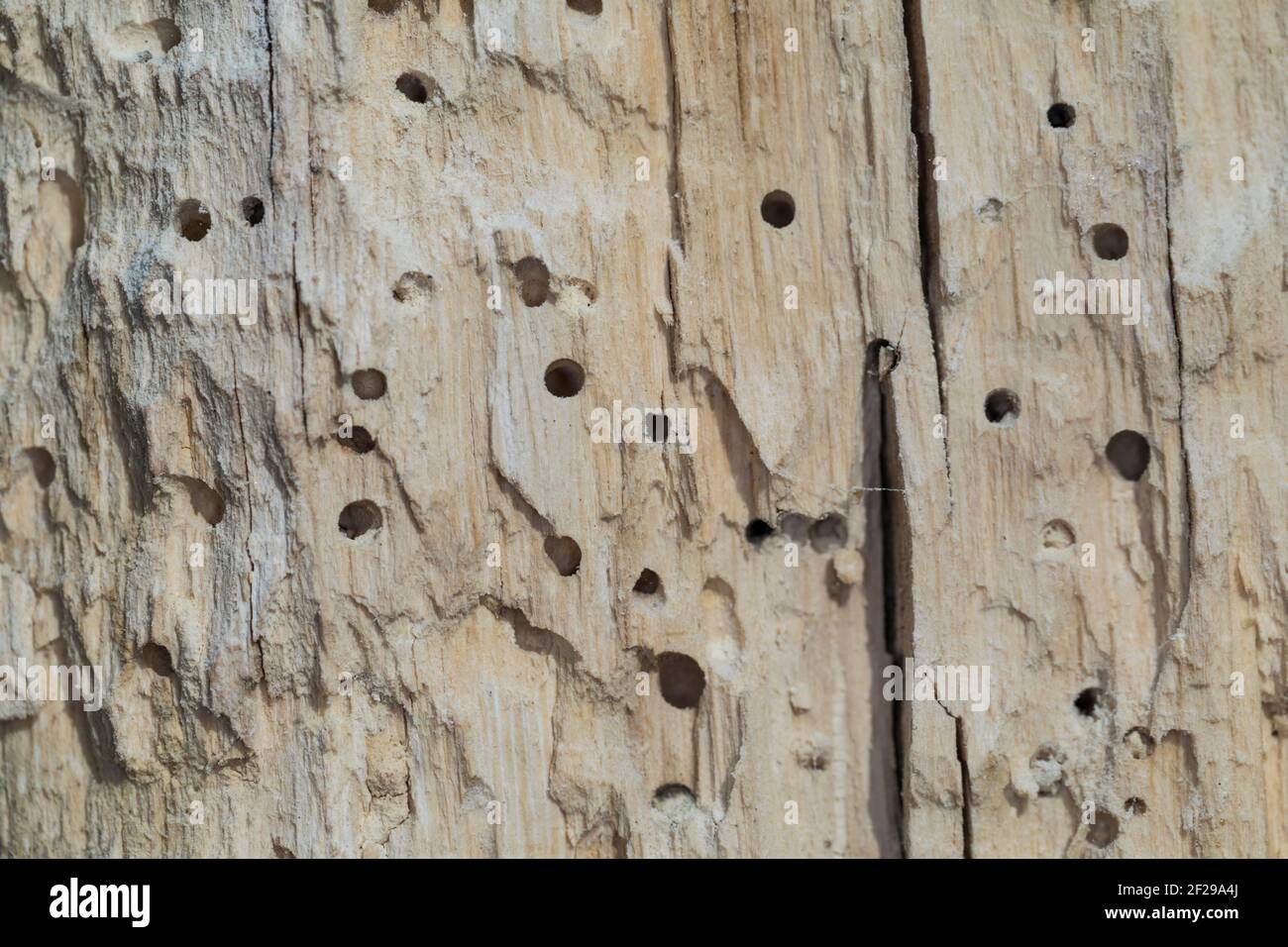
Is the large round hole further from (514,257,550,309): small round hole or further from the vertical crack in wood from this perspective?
the vertical crack in wood

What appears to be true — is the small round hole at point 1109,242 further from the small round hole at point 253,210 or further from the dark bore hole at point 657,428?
the small round hole at point 253,210

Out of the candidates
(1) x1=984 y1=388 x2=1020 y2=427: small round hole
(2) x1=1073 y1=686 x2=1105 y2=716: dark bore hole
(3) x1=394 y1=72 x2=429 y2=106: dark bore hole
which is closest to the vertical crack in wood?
(1) x1=984 y1=388 x2=1020 y2=427: small round hole

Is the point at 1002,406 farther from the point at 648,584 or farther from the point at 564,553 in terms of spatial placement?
the point at 564,553

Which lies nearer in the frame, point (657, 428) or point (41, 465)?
point (657, 428)

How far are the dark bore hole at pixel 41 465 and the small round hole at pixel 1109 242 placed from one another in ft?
7.64

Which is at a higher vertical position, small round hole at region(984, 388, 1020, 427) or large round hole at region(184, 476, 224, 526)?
small round hole at region(984, 388, 1020, 427)

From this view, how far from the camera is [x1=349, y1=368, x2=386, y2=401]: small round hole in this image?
2.42 metres

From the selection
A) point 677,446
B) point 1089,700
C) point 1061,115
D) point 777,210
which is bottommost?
point 1089,700

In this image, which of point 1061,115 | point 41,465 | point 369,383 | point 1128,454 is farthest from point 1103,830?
point 41,465

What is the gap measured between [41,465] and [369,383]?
0.80 m

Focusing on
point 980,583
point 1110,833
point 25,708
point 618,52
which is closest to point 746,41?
point 618,52

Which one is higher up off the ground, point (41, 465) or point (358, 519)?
point (41, 465)

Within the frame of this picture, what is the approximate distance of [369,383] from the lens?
243 centimetres

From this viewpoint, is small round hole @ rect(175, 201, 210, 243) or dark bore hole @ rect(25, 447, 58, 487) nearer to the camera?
small round hole @ rect(175, 201, 210, 243)
